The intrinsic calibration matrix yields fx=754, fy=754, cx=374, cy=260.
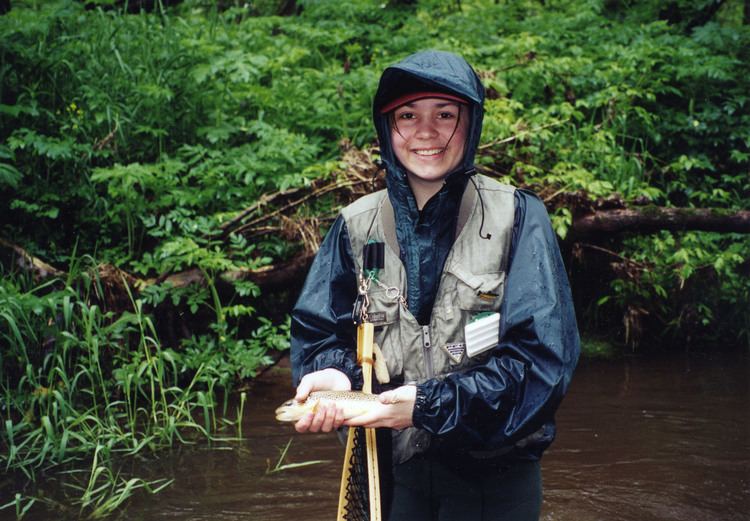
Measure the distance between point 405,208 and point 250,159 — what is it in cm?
412

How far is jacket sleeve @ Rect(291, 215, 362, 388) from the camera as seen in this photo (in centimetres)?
233

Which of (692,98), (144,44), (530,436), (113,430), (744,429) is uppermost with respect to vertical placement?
(144,44)

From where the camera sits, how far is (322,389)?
7.20 feet

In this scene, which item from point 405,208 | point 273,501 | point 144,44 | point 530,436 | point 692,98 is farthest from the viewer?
point 692,98

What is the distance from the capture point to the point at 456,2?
10.7 metres

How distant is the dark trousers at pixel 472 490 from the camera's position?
7.03 feet

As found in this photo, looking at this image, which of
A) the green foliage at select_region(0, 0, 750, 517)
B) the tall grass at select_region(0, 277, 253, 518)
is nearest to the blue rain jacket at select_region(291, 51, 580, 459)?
the tall grass at select_region(0, 277, 253, 518)

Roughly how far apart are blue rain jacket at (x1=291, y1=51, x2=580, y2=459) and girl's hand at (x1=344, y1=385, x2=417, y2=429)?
0.08ft

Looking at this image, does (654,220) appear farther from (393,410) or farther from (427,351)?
(393,410)

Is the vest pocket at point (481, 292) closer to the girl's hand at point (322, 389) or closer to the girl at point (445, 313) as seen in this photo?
the girl at point (445, 313)

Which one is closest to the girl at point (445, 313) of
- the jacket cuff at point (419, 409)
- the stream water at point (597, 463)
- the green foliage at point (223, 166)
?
the jacket cuff at point (419, 409)

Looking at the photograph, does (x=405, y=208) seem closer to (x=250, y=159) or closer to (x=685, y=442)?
(x=685, y=442)

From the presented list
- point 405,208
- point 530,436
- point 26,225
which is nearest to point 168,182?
point 26,225

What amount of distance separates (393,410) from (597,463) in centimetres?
329
